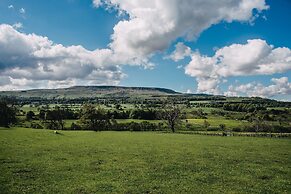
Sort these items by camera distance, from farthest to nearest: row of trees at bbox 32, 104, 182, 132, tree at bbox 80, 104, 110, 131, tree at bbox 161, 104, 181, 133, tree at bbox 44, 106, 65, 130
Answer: tree at bbox 44, 106, 65, 130 → tree at bbox 80, 104, 110, 131 → row of trees at bbox 32, 104, 182, 132 → tree at bbox 161, 104, 181, 133

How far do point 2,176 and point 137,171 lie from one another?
42.7ft

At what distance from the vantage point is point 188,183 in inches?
1019

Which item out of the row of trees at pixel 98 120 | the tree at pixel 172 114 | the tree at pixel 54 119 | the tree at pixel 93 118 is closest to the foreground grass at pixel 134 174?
the tree at pixel 172 114

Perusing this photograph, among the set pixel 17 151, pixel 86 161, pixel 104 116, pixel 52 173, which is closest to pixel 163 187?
pixel 52 173

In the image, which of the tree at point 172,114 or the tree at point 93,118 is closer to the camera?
the tree at point 172,114

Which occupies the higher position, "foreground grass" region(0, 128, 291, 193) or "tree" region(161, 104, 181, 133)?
"tree" region(161, 104, 181, 133)

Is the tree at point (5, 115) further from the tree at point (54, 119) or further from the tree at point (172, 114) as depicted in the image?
the tree at point (172, 114)

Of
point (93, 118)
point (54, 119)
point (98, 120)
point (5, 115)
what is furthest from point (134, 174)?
point (54, 119)

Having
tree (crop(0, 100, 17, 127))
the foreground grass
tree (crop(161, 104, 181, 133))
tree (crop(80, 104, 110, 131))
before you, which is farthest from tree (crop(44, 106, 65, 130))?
the foreground grass

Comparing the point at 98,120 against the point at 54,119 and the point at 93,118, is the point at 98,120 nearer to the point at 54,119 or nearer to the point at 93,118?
the point at 93,118

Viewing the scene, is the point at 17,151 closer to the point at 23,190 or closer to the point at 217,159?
the point at 23,190

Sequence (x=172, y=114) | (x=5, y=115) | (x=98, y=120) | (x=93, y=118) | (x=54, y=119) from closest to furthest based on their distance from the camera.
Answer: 1. (x=5, y=115)
2. (x=172, y=114)
3. (x=93, y=118)
4. (x=98, y=120)
5. (x=54, y=119)

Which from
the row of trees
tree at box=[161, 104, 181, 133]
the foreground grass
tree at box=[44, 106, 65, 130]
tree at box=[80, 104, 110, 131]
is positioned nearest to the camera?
the foreground grass

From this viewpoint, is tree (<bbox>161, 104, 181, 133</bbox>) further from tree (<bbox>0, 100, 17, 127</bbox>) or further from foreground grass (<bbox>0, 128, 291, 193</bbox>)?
foreground grass (<bbox>0, 128, 291, 193</bbox>)
